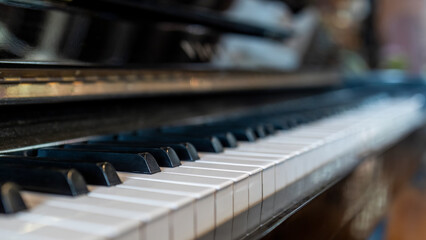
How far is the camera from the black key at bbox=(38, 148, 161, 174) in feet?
2.42

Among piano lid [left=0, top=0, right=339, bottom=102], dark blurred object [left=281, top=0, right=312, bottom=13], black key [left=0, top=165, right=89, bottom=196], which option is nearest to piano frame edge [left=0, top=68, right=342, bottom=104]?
piano lid [left=0, top=0, right=339, bottom=102]

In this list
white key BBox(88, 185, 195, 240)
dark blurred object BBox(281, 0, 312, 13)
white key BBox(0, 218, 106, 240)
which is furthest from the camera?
dark blurred object BBox(281, 0, 312, 13)

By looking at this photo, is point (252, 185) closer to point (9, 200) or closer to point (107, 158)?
point (107, 158)

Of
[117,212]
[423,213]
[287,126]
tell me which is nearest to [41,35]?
[117,212]

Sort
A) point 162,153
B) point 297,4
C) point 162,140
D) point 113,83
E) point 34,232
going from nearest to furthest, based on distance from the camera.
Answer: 1. point 34,232
2. point 162,153
3. point 162,140
4. point 113,83
5. point 297,4

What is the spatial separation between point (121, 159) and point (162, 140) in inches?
8.5

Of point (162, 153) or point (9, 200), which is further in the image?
point (162, 153)

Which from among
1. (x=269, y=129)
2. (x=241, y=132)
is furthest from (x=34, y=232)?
(x=269, y=129)

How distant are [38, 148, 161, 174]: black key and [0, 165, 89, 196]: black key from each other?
0.10 m

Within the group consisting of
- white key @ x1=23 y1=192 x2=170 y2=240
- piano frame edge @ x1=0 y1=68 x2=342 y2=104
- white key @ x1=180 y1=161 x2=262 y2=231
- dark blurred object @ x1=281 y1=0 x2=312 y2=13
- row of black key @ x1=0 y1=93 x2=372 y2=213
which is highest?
dark blurred object @ x1=281 y1=0 x2=312 y2=13

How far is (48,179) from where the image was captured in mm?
603

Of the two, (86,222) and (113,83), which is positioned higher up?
(113,83)

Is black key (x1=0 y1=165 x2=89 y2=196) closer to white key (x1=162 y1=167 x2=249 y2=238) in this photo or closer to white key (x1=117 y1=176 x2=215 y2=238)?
white key (x1=117 y1=176 x2=215 y2=238)

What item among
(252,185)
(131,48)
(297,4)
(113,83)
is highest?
(297,4)
